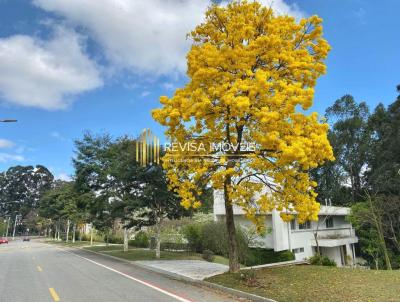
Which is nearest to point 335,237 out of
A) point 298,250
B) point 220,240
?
point 298,250

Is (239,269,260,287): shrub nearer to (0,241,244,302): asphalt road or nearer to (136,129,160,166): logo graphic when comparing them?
(0,241,244,302): asphalt road

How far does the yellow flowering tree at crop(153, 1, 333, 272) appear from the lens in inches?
464

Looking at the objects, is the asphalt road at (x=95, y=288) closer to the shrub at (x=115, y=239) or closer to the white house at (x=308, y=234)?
the white house at (x=308, y=234)

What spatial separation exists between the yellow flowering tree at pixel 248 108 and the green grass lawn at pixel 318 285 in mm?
1958

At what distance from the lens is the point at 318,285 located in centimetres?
1099

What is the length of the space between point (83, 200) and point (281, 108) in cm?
2179

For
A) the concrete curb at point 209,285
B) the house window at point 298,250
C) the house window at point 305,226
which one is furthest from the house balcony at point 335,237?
the concrete curb at point 209,285

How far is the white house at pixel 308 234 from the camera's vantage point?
101 feet

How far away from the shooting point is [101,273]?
615 inches

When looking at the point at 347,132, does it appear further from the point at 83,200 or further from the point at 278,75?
the point at 278,75

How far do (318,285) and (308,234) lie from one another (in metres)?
24.7

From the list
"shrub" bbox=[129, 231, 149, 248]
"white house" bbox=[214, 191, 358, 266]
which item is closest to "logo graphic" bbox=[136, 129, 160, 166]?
"white house" bbox=[214, 191, 358, 266]

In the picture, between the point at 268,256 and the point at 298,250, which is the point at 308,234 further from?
the point at 268,256

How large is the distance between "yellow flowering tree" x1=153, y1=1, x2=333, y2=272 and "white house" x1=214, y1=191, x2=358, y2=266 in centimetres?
1073
